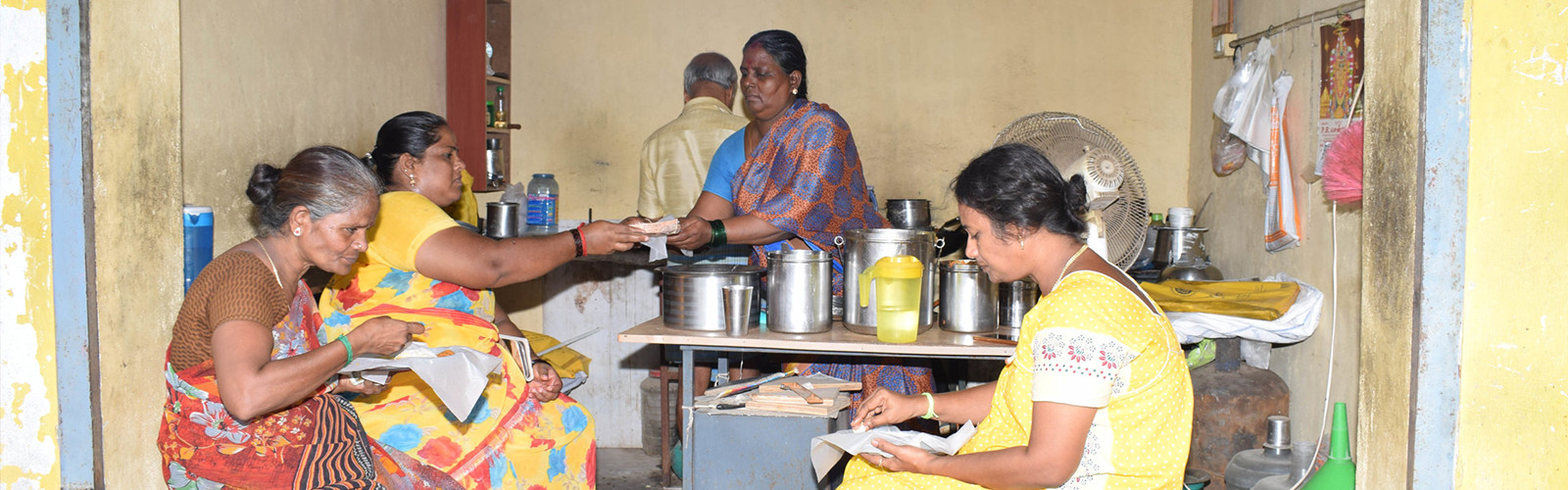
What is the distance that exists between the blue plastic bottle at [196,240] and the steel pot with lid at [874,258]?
1.81 m

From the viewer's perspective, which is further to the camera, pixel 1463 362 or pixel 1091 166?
pixel 1091 166

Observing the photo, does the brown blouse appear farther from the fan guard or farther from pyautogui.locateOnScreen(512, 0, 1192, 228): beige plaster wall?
pyautogui.locateOnScreen(512, 0, 1192, 228): beige plaster wall

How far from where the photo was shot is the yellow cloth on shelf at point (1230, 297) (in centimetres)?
399

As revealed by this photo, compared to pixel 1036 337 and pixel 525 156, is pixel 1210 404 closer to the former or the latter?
pixel 1036 337

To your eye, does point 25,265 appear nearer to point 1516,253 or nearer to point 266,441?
point 266,441

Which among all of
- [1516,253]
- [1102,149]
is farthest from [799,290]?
[1516,253]

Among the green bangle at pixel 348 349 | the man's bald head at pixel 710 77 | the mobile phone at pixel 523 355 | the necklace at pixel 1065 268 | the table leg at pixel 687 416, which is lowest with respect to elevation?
the table leg at pixel 687 416

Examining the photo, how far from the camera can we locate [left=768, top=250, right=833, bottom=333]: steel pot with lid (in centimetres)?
331

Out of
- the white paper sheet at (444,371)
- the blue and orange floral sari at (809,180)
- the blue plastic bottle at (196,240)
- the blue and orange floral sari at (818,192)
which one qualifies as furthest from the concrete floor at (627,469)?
the white paper sheet at (444,371)

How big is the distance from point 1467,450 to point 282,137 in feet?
12.0

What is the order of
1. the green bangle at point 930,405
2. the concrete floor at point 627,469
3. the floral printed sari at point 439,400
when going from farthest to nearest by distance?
the concrete floor at point 627,469
the floral printed sari at point 439,400
the green bangle at point 930,405

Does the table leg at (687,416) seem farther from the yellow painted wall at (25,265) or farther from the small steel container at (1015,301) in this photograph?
the yellow painted wall at (25,265)

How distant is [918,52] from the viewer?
5695mm

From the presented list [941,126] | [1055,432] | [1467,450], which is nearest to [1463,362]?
[1467,450]
